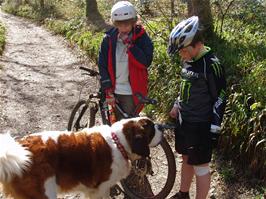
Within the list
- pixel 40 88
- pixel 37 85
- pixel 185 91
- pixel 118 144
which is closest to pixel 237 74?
pixel 185 91

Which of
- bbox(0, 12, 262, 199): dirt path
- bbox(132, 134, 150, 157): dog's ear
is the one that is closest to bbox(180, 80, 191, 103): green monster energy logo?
bbox(132, 134, 150, 157): dog's ear

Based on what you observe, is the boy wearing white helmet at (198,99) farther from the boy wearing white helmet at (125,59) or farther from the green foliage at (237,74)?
the green foliage at (237,74)

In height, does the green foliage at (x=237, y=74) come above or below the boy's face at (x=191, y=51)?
→ below

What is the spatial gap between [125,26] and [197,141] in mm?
1499

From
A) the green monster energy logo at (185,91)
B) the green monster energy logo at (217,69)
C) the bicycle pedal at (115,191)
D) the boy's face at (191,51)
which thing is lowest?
the bicycle pedal at (115,191)

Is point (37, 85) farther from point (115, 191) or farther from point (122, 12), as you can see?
point (122, 12)

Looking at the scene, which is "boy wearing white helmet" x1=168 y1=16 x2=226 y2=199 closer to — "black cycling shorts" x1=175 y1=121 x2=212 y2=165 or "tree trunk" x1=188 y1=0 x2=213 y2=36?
"black cycling shorts" x1=175 y1=121 x2=212 y2=165

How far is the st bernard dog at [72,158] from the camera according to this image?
3469 millimetres

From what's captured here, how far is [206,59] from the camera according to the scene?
12.0 feet

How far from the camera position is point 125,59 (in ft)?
15.2

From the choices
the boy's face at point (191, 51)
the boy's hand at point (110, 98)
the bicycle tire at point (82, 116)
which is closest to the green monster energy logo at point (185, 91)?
the boy's face at point (191, 51)

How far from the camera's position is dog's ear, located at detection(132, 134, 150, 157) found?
3785 mm

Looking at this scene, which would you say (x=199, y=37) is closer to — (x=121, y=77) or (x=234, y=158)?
(x=121, y=77)

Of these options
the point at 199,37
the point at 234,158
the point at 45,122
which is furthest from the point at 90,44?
the point at 199,37
